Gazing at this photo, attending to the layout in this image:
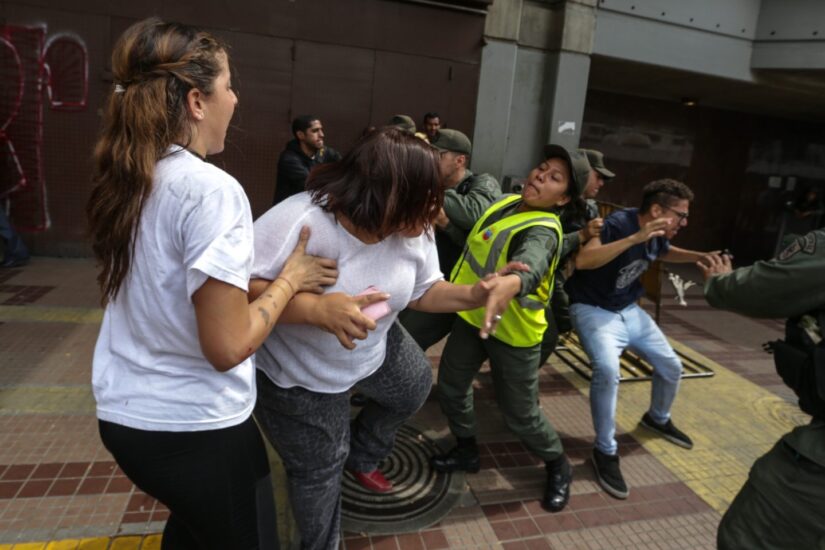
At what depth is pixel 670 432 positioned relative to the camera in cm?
375

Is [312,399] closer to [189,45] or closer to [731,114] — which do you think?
[189,45]

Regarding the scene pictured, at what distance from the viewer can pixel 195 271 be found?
125 centimetres

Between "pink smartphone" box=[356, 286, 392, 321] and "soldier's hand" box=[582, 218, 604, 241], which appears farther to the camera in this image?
"soldier's hand" box=[582, 218, 604, 241]

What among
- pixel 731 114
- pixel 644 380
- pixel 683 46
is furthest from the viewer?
pixel 731 114

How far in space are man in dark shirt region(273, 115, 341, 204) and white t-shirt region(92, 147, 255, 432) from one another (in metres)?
3.78

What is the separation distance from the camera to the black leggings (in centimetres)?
139

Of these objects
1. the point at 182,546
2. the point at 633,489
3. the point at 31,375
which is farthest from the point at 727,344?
the point at 31,375

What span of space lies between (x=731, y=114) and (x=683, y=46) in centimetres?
428

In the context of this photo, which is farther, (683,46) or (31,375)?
(683,46)

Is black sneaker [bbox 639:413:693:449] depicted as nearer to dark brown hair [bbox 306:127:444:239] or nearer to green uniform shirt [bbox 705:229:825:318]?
green uniform shirt [bbox 705:229:825:318]

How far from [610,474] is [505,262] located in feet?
4.90

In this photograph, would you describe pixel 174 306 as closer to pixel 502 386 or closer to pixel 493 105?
pixel 502 386

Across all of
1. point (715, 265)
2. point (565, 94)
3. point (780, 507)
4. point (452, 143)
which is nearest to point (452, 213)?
point (452, 143)

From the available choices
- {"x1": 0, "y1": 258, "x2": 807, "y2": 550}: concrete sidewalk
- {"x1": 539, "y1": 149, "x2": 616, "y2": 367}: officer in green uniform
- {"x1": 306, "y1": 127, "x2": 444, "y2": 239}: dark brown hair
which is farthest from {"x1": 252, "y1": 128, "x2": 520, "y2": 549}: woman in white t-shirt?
{"x1": 539, "y1": 149, "x2": 616, "y2": 367}: officer in green uniform
